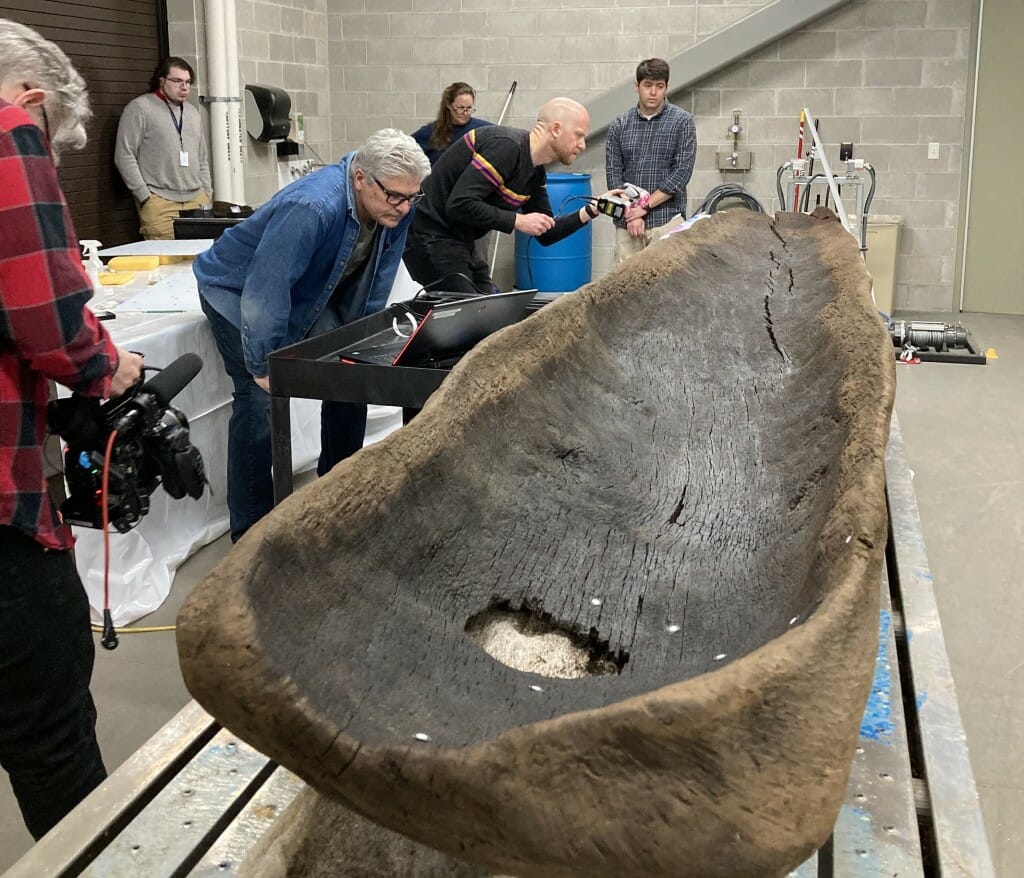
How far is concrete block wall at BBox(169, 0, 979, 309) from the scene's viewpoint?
302 inches

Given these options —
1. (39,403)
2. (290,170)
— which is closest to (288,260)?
(39,403)

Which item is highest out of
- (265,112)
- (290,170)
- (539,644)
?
(265,112)

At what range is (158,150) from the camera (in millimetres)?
6312

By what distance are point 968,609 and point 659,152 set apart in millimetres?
3675

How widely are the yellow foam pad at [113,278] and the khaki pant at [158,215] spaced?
256 centimetres

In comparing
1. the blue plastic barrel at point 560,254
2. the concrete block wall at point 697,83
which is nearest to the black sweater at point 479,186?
the concrete block wall at point 697,83

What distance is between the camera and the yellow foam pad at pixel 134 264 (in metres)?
4.10

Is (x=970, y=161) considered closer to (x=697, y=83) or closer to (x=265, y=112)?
(x=697, y=83)

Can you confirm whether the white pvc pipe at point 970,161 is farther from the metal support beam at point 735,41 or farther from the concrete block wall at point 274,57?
the concrete block wall at point 274,57

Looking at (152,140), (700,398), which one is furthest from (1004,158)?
(700,398)

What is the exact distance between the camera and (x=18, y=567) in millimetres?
1604

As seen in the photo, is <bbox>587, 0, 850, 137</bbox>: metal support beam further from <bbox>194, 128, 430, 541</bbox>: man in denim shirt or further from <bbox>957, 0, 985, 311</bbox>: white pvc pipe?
<bbox>194, 128, 430, 541</bbox>: man in denim shirt

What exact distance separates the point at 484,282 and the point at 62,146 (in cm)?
263

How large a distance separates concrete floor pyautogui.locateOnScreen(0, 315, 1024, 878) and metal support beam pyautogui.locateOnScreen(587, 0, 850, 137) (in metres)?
3.26
